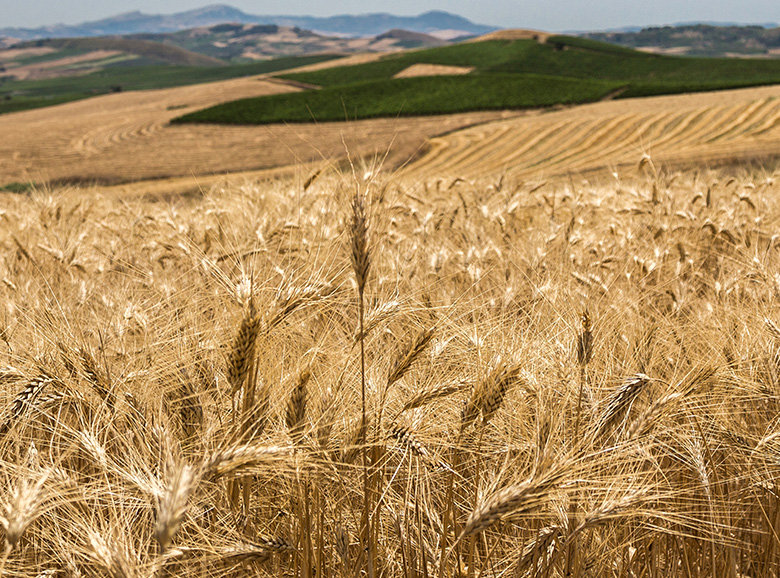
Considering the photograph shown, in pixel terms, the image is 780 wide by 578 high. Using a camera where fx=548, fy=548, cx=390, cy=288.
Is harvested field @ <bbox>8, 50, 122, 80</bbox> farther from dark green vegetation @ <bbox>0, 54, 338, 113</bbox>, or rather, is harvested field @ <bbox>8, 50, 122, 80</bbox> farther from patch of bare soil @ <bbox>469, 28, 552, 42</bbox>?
patch of bare soil @ <bbox>469, 28, 552, 42</bbox>

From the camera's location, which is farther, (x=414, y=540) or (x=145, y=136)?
(x=145, y=136)

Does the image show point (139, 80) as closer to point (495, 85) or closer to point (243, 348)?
point (495, 85)

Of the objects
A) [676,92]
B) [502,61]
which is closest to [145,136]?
[676,92]

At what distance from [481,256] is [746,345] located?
5.10 feet

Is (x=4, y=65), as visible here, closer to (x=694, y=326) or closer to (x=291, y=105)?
(x=291, y=105)

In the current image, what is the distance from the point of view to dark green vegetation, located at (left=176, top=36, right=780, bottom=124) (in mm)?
40219

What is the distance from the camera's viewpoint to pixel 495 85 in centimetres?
4347

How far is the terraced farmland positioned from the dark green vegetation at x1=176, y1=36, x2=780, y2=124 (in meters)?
6.22

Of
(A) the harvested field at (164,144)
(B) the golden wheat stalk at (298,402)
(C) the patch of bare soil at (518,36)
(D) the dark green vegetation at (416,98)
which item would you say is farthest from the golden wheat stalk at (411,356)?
(C) the patch of bare soil at (518,36)

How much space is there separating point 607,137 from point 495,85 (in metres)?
20.5

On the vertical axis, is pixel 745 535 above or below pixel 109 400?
below

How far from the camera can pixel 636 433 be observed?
1.40 meters

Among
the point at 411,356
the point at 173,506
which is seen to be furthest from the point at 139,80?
the point at 173,506

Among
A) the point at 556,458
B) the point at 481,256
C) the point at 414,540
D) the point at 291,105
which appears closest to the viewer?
the point at 556,458
